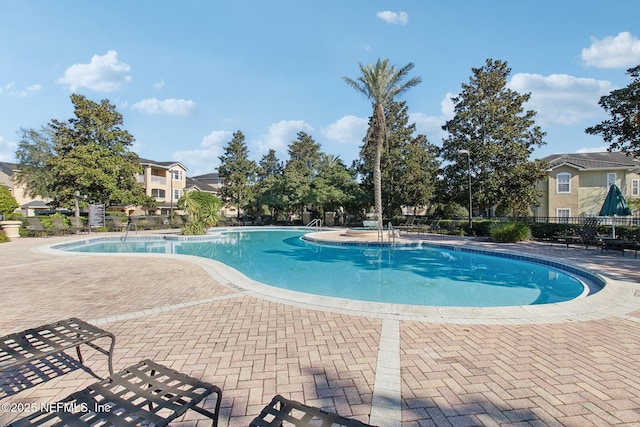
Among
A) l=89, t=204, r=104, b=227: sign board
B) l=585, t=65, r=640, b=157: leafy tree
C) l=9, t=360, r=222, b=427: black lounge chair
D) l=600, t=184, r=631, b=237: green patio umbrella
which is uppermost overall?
l=585, t=65, r=640, b=157: leafy tree

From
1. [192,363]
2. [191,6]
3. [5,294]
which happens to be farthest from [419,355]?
[191,6]

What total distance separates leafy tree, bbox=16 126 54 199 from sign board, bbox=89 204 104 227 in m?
20.9

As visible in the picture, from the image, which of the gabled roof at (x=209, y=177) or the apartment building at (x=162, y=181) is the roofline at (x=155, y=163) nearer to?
the apartment building at (x=162, y=181)

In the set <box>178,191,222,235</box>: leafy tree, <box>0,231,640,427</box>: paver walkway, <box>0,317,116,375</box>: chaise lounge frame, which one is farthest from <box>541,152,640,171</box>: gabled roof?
<box>0,317,116,375</box>: chaise lounge frame

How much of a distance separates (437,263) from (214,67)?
14026 mm

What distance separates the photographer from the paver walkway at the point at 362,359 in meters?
2.52

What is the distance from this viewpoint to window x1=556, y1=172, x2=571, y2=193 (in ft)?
80.8

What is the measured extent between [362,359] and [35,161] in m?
49.0

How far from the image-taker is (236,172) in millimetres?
33938

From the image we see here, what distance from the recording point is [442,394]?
8.86 feet

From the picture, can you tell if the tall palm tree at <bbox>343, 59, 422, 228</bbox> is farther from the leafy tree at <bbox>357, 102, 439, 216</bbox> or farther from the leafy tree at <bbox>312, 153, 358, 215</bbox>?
the leafy tree at <bbox>312, 153, 358, 215</bbox>

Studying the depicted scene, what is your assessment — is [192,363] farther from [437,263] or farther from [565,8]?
[565,8]

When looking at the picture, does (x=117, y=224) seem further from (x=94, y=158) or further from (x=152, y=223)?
(x=94, y=158)

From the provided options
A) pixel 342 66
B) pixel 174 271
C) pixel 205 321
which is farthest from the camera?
pixel 342 66
